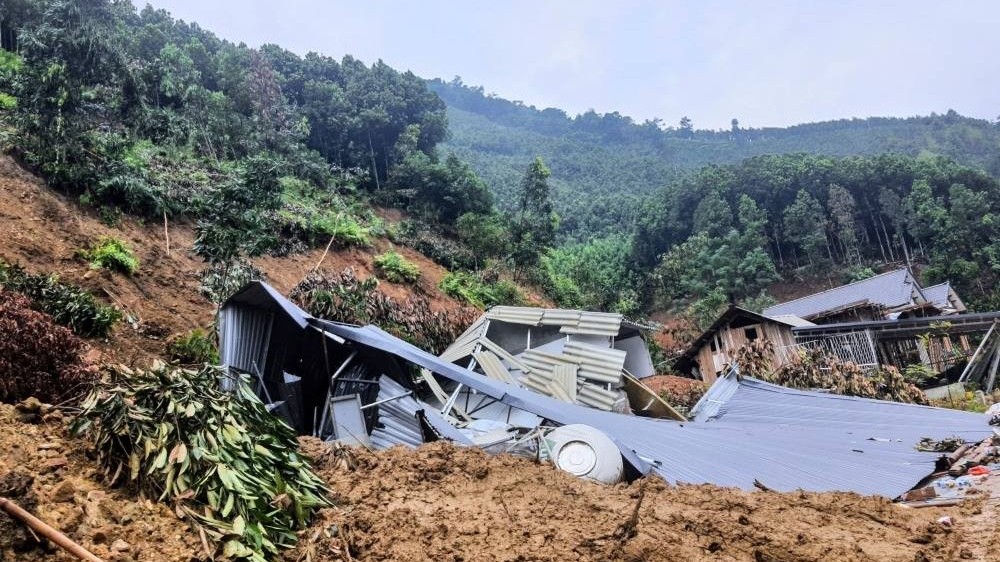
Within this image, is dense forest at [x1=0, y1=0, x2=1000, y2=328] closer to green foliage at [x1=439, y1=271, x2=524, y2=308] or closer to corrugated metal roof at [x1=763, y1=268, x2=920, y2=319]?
green foliage at [x1=439, y1=271, x2=524, y2=308]

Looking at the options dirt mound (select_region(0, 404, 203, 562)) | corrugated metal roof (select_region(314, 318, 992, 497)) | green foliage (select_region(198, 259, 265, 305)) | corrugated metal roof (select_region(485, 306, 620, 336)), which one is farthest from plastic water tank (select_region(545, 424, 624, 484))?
green foliage (select_region(198, 259, 265, 305))

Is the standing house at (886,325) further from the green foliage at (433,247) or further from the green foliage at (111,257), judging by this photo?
the green foliage at (111,257)

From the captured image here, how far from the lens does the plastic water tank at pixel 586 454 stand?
6.11 meters

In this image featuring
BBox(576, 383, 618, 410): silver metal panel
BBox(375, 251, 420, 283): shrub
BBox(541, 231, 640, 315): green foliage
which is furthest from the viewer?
BBox(541, 231, 640, 315): green foliage

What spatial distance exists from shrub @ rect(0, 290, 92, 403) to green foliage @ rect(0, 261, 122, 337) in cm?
330

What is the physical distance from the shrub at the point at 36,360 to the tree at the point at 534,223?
23233mm

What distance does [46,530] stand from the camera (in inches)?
121

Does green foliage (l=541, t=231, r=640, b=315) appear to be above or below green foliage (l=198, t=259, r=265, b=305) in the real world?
below

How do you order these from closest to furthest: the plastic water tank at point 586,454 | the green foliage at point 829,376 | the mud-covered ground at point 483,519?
the mud-covered ground at point 483,519 < the plastic water tank at point 586,454 < the green foliage at point 829,376

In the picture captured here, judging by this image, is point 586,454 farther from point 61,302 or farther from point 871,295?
point 871,295

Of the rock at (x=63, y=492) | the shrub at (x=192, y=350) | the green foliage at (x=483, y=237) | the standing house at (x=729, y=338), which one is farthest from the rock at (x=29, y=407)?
the green foliage at (x=483, y=237)

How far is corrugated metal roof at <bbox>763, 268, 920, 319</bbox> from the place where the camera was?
80.8 ft

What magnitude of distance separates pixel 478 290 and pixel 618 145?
86.4m

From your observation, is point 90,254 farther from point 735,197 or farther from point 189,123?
point 735,197
